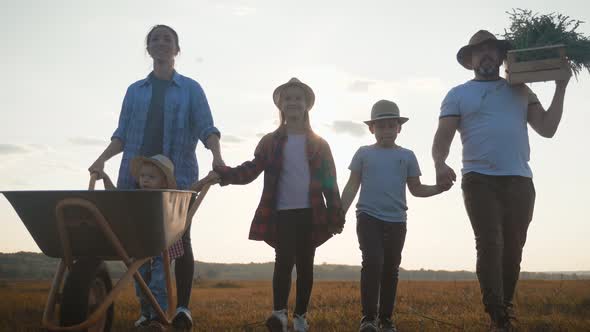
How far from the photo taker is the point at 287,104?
5.16 metres

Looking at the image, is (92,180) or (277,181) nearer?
(92,180)

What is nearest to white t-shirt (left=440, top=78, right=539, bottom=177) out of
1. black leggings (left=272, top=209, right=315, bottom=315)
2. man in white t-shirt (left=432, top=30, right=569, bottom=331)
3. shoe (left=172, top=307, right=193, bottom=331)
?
man in white t-shirt (left=432, top=30, right=569, bottom=331)

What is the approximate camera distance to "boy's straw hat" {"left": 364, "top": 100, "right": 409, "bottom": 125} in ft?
17.9

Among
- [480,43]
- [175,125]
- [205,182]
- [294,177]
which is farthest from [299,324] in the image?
[480,43]

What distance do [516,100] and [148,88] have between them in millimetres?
3253

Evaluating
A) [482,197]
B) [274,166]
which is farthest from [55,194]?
[482,197]

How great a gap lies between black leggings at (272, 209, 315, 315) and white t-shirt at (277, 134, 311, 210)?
2.9 inches

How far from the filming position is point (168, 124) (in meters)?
5.31

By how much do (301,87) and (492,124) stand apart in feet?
5.40

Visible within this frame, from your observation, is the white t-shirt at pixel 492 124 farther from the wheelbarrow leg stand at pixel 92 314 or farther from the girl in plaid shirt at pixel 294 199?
the wheelbarrow leg stand at pixel 92 314

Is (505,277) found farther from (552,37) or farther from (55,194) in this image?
(55,194)

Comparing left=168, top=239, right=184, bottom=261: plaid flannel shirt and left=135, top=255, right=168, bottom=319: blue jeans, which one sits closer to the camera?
left=168, top=239, right=184, bottom=261: plaid flannel shirt

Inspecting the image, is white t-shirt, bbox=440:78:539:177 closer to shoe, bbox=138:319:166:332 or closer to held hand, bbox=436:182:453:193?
held hand, bbox=436:182:453:193

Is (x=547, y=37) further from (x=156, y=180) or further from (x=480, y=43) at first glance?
(x=156, y=180)
